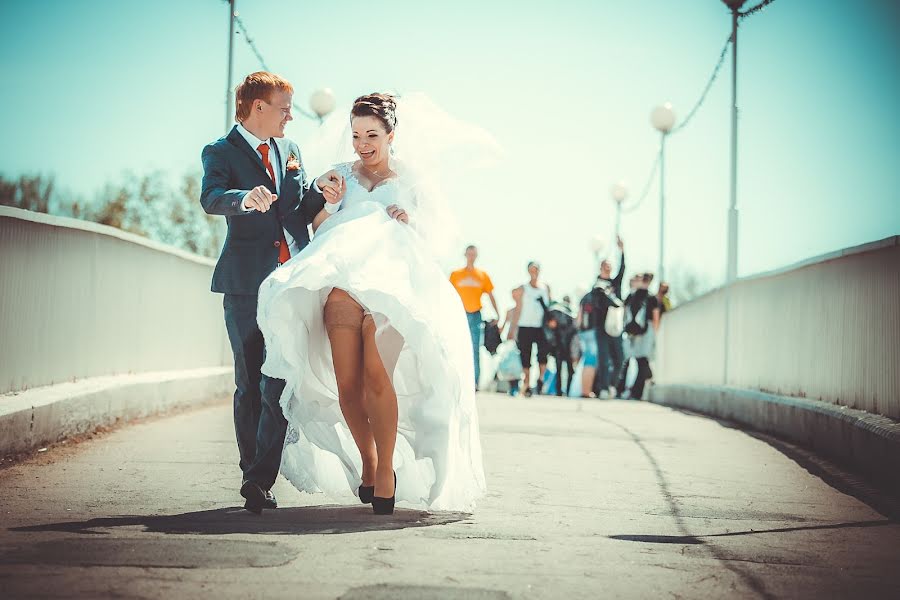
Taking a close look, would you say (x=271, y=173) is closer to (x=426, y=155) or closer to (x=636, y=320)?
→ (x=426, y=155)

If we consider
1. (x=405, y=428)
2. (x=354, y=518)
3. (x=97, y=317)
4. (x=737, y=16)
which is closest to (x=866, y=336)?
(x=405, y=428)

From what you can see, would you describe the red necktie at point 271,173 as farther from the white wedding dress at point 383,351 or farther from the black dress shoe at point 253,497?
the black dress shoe at point 253,497

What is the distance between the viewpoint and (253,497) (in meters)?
5.67

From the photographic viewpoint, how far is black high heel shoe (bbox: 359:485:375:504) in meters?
5.90

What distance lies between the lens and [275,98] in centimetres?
596

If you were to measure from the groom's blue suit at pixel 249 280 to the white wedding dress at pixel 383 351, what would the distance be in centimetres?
17

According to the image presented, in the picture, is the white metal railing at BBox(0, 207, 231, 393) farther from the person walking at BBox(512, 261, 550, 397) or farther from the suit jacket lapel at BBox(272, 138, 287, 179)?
the person walking at BBox(512, 261, 550, 397)

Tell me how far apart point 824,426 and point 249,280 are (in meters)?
5.03

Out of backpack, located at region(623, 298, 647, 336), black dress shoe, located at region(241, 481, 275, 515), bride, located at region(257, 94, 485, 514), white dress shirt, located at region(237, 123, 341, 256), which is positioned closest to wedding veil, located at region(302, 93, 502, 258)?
bride, located at region(257, 94, 485, 514)

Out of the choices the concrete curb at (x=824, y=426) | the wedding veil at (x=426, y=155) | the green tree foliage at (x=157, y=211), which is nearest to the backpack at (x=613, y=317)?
the concrete curb at (x=824, y=426)

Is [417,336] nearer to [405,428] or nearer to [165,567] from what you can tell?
[405,428]

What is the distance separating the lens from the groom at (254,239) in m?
5.86

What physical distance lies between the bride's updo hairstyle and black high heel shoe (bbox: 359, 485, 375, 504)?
1767 millimetres

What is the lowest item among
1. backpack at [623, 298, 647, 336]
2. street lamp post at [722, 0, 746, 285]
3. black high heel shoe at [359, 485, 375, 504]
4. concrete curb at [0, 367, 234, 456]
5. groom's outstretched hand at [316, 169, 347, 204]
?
black high heel shoe at [359, 485, 375, 504]
